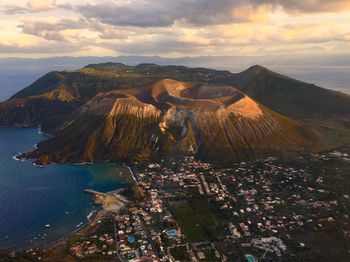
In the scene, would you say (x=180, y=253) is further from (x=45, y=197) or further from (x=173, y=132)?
(x=173, y=132)

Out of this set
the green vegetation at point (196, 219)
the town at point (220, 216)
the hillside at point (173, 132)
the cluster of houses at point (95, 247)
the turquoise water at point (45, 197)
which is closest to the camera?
the cluster of houses at point (95, 247)

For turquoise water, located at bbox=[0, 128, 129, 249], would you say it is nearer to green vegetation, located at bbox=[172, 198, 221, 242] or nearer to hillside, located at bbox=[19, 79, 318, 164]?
hillside, located at bbox=[19, 79, 318, 164]

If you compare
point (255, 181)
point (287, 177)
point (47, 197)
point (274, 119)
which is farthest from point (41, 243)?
point (274, 119)

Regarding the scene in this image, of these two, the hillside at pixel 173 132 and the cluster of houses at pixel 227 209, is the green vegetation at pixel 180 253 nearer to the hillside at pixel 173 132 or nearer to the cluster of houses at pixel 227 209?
the cluster of houses at pixel 227 209

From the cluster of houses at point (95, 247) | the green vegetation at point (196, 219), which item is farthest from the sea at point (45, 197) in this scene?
the green vegetation at point (196, 219)

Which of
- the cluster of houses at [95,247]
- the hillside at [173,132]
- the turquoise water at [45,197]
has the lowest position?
the turquoise water at [45,197]

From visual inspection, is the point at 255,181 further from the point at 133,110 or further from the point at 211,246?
the point at 133,110

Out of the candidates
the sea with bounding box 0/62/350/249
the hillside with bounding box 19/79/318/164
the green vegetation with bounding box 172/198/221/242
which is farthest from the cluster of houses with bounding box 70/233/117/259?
the hillside with bounding box 19/79/318/164

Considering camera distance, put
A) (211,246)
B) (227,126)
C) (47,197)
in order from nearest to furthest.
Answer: (211,246)
(47,197)
(227,126)

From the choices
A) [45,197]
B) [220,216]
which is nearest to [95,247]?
[220,216]
